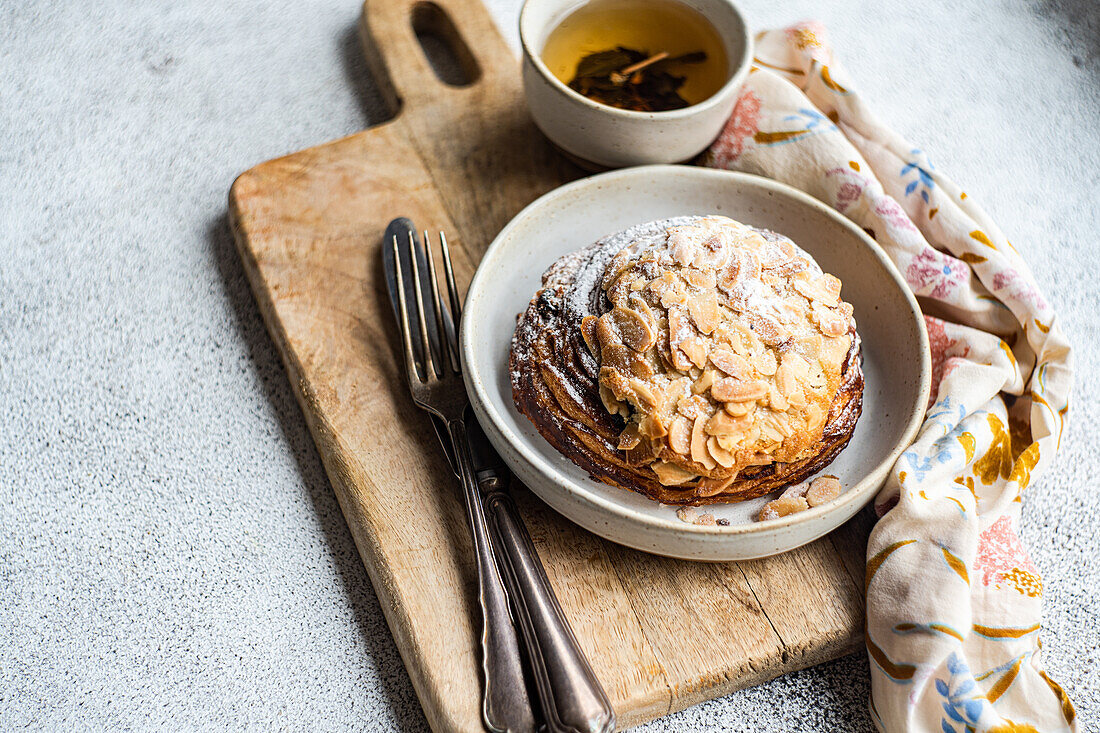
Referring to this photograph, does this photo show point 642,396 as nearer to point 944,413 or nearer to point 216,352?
point 944,413

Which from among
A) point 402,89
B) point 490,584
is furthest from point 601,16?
point 490,584

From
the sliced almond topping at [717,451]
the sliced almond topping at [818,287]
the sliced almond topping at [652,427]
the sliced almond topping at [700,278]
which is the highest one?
the sliced almond topping at [700,278]

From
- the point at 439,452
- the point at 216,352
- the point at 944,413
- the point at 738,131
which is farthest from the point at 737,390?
the point at 216,352

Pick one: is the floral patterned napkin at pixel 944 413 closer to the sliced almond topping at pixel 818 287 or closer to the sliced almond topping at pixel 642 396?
the sliced almond topping at pixel 818 287

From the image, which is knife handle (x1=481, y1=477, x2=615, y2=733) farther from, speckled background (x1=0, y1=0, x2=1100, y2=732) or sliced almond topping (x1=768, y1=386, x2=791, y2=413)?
sliced almond topping (x1=768, y1=386, x2=791, y2=413)

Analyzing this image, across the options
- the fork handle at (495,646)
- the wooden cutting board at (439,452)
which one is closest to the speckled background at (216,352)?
the wooden cutting board at (439,452)

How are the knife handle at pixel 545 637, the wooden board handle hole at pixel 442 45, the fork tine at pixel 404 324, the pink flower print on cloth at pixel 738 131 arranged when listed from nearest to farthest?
the knife handle at pixel 545 637, the fork tine at pixel 404 324, the pink flower print on cloth at pixel 738 131, the wooden board handle hole at pixel 442 45
